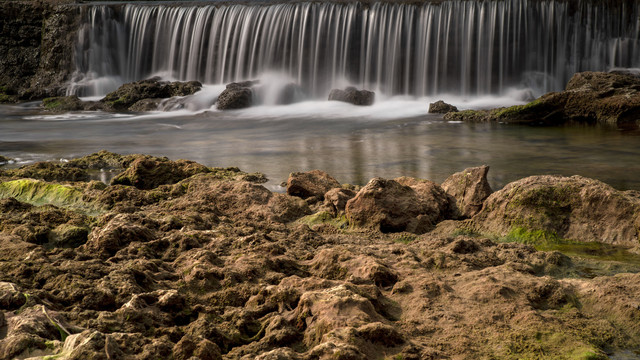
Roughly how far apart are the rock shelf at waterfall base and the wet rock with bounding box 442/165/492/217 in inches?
0.5

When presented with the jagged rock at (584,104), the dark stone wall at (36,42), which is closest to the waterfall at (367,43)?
the dark stone wall at (36,42)

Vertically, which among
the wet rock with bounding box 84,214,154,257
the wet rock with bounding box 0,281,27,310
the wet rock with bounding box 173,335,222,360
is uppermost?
the wet rock with bounding box 84,214,154,257

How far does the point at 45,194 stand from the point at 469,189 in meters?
3.76

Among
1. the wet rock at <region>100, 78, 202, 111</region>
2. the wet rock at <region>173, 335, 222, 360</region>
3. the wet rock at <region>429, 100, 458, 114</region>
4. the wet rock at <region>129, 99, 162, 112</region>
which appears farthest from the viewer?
the wet rock at <region>100, 78, 202, 111</region>

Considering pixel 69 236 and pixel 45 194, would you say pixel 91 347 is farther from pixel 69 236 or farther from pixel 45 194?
pixel 45 194

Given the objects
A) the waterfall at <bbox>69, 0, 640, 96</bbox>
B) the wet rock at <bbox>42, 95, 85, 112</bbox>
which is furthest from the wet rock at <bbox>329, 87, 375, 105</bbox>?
the wet rock at <bbox>42, 95, 85, 112</bbox>

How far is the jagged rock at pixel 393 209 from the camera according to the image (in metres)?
4.88

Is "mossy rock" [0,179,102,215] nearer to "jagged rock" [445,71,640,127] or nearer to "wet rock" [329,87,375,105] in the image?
"jagged rock" [445,71,640,127]

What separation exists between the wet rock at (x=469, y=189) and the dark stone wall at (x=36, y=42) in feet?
63.4

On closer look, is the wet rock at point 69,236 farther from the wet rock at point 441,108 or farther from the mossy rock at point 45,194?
the wet rock at point 441,108

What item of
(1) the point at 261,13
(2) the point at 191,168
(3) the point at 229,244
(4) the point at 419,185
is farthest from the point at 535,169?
(1) the point at 261,13

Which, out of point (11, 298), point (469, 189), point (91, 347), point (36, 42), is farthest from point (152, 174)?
point (36, 42)

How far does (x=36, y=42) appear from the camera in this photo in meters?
22.4

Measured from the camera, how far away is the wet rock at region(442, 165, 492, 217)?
5.29 meters
